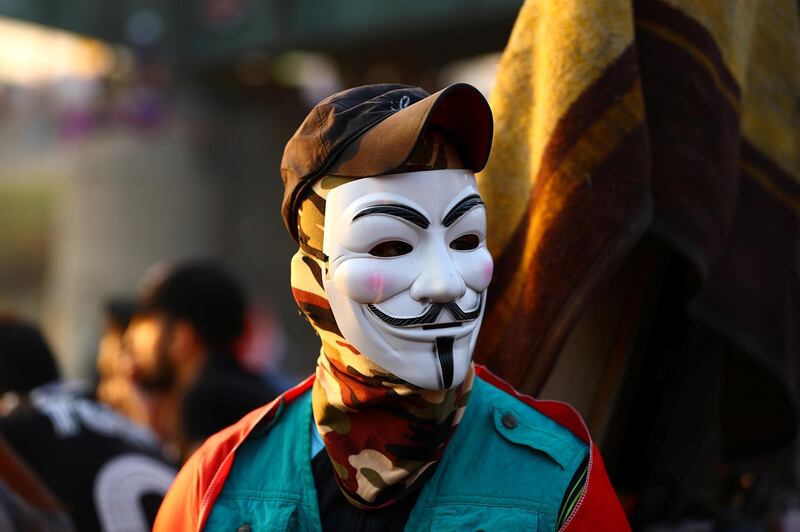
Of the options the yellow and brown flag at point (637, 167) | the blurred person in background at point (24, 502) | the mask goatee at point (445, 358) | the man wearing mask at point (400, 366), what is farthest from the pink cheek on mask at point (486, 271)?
the blurred person in background at point (24, 502)

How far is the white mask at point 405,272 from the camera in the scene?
1.84 metres

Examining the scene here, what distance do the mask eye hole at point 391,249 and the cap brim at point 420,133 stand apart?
0.41 feet

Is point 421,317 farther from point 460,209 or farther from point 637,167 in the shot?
point 637,167

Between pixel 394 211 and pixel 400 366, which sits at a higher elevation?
pixel 394 211

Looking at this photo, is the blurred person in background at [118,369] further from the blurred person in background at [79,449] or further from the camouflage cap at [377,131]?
the camouflage cap at [377,131]

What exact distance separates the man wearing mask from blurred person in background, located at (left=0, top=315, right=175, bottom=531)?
1.48m

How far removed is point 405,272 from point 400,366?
0.52 feet

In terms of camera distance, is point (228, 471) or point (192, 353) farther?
point (192, 353)

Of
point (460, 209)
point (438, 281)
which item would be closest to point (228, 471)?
point (438, 281)

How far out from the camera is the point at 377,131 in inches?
72.6

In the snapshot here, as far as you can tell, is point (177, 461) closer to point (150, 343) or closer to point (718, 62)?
point (150, 343)

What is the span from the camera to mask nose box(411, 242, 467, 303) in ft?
6.00

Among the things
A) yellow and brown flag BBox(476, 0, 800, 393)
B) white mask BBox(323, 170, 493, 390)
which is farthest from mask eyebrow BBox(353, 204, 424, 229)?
yellow and brown flag BBox(476, 0, 800, 393)

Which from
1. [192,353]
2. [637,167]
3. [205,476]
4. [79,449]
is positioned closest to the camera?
[205,476]
